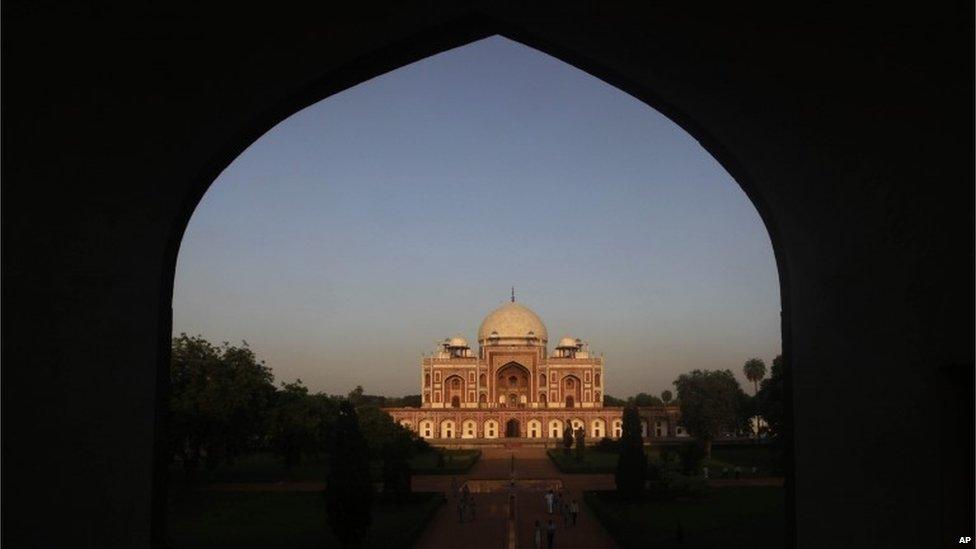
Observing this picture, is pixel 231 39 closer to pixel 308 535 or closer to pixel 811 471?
pixel 811 471

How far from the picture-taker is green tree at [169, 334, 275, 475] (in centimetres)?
1936

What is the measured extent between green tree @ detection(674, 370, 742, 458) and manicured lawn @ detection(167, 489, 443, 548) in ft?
59.7

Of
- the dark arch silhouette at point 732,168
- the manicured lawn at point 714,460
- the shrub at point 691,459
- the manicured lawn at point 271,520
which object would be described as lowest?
the manicured lawn at point 714,460

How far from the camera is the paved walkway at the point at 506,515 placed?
562 inches

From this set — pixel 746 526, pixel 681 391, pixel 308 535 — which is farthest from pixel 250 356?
pixel 681 391

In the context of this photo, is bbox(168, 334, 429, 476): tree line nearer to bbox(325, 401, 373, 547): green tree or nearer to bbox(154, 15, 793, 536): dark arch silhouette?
bbox(325, 401, 373, 547): green tree

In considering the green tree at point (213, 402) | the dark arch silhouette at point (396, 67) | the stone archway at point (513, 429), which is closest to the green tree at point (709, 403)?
the stone archway at point (513, 429)

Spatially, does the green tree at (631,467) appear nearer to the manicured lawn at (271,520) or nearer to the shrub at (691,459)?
the manicured lawn at (271,520)

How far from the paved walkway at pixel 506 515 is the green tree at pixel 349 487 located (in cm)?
146

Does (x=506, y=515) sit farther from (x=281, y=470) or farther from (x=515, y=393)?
(x=515, y=393)

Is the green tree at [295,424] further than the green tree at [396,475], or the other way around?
the green tree at [295,424]

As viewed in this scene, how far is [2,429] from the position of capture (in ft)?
11.1

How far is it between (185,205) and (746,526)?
13451 mm

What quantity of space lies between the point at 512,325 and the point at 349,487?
3268 centimetres
